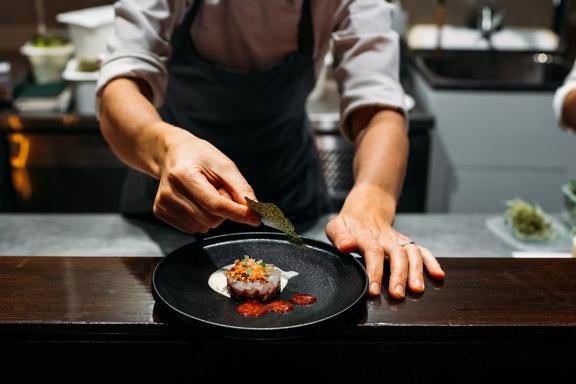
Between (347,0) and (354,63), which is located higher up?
(347,0)

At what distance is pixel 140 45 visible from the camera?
6.00 ft

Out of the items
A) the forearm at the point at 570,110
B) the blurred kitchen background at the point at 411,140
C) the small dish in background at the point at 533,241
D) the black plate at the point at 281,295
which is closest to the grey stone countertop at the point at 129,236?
the small dish in background at the point at 533,241

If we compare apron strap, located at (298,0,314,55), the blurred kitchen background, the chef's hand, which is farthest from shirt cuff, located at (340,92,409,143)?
the blurred kitchen background

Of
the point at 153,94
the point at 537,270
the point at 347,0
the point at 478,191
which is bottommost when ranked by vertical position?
the point at 478,191

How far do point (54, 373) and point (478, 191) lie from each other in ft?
9.92

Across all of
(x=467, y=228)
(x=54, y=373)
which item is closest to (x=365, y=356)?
(x=54, y=373)

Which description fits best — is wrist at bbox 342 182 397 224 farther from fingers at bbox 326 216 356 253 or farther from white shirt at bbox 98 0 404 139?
white shirt at bbox 98 0 404 139

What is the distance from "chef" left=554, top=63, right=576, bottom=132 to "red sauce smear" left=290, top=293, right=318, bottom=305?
65.4 inches

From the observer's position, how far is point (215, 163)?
1313 millimetres

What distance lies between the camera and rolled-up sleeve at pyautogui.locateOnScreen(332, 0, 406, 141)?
193cm

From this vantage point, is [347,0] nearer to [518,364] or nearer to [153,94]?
[153,94]

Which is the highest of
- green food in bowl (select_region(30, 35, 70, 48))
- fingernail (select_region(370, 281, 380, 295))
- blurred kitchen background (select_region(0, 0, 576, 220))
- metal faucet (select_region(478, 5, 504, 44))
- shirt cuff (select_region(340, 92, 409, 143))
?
shirt cuff (select_region(340, 92, 409, 143))

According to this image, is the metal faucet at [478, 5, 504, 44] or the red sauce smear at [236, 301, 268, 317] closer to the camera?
the red sauce smear at [236, 301, 268, 317]

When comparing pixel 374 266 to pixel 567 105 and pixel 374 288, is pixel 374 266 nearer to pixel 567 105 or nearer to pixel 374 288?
pixel 374 288
